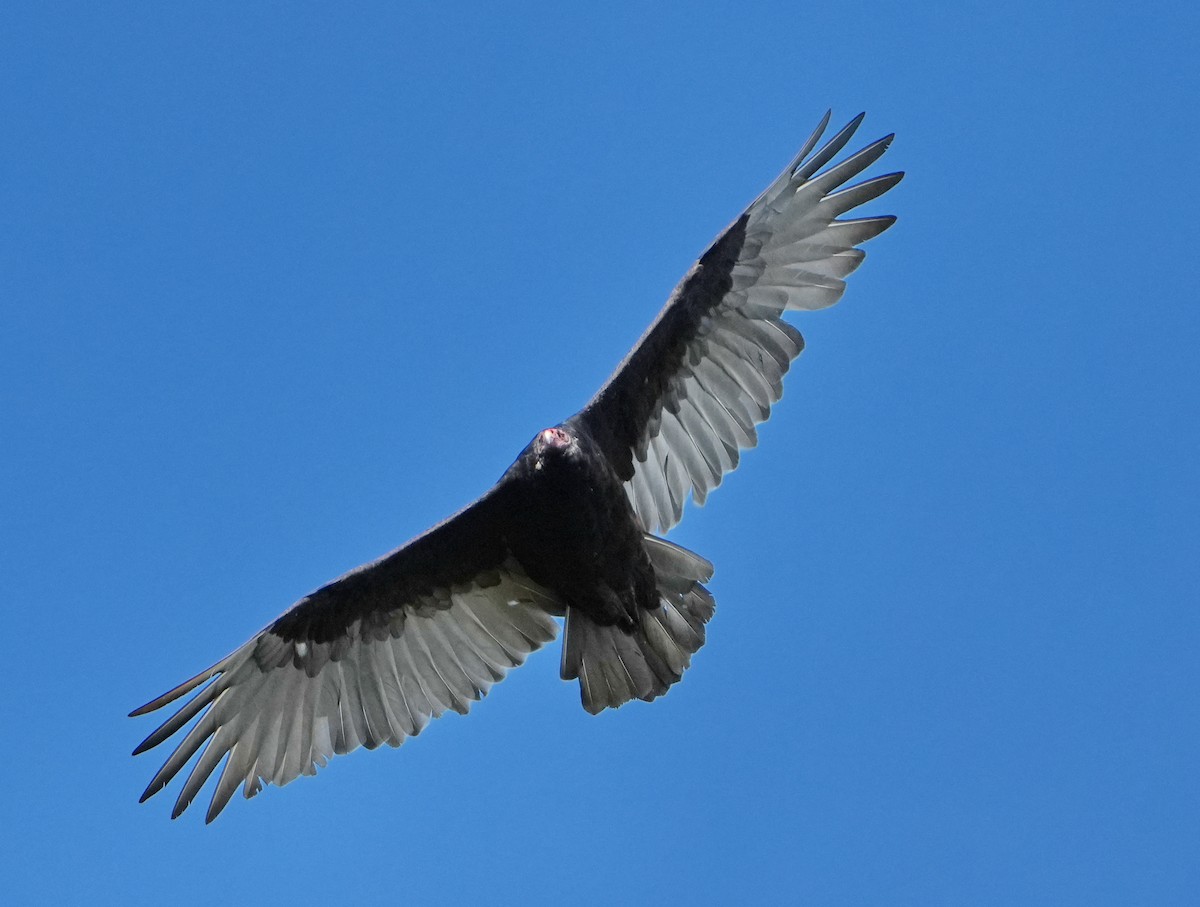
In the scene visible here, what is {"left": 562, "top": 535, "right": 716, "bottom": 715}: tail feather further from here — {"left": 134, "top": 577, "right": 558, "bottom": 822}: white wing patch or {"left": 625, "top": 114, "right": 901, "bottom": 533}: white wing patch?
{"left": 625, "top": 114, "right": 901, "bottom": 533}: white wing patch

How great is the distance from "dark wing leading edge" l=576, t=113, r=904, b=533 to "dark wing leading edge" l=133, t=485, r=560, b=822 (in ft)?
2.84

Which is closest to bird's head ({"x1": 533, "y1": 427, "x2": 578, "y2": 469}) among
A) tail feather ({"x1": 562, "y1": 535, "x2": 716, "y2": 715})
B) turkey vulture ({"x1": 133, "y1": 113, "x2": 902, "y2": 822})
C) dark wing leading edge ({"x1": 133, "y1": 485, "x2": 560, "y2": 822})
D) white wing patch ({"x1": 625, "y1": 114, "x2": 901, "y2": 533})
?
turkey vulture ({"x1": 133, "y1": 113, "x2": 902, "y2": 822})

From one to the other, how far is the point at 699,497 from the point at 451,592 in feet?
4.53

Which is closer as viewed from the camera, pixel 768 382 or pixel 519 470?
pixel 519 470

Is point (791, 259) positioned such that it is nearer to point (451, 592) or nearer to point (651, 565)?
point (651, 565)

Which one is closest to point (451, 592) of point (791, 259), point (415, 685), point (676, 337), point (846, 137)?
point (415, 685)

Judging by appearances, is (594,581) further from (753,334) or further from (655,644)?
(753,334)

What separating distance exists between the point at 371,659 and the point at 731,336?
249 cm

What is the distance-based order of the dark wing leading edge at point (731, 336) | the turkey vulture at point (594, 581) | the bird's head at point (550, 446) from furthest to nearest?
the dark wing leading edge at point (731, 336)
the turkey vulture at point (594, 581)
the bird's head at point (550, 446)

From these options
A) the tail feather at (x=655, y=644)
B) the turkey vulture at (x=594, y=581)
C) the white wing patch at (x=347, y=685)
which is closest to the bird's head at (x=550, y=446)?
the turkey vulture at (x=594, y=581)

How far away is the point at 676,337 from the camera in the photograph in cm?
694

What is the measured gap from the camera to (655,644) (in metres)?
6.68

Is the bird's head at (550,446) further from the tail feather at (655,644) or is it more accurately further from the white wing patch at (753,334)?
the white wing patch at (753,334)

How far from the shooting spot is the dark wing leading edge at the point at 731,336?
684 centimetres
